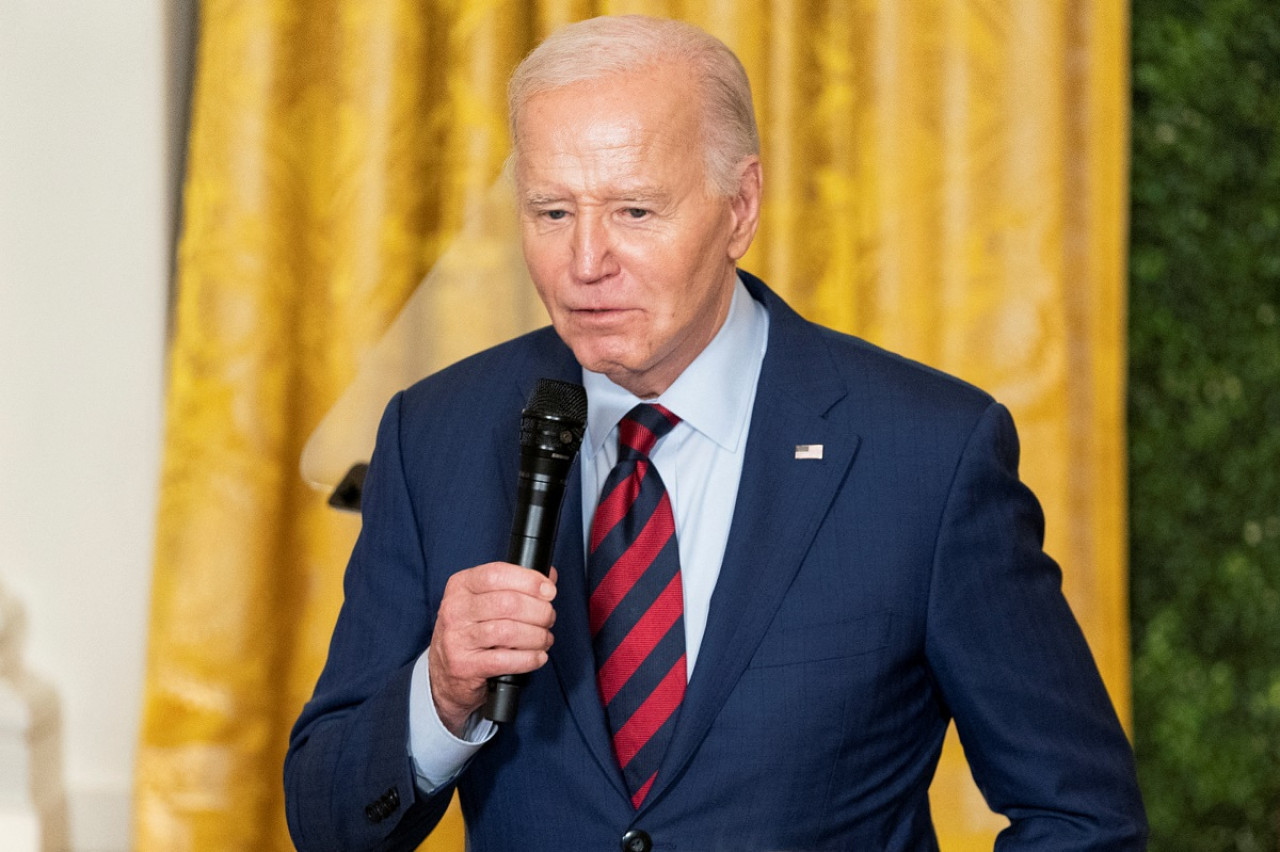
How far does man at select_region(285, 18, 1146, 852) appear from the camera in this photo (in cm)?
143

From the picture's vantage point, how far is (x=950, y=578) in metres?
1.47

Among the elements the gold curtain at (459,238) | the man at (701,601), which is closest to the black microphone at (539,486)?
the man at (701,601)

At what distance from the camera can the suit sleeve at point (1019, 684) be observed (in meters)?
1.42

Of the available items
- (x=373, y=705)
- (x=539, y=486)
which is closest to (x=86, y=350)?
(x=373, y=705)

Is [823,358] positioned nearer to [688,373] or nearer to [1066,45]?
[688,373]

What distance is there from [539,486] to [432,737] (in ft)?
1.08

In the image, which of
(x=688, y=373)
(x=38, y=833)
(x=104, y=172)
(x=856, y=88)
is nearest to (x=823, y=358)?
(x=688, y=373)

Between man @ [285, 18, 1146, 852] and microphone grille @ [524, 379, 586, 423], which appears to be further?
man @ [285, 18, 1146, 852]

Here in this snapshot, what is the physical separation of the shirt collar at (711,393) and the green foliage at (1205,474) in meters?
1.46

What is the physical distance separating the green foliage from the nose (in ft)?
5.61

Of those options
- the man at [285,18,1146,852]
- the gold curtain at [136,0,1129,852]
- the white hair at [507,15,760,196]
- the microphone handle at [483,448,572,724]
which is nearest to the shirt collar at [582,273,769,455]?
the man at [285,18,1146,852]

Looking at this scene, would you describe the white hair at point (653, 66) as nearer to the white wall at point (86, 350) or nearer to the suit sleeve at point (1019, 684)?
the suit sleeve at point (1019, 684)

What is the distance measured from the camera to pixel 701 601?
1.52 m

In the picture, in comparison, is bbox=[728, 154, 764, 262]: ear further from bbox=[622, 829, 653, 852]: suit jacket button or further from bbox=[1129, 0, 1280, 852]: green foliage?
bbox=[1129, 0, 1280, 852]: green foliage
